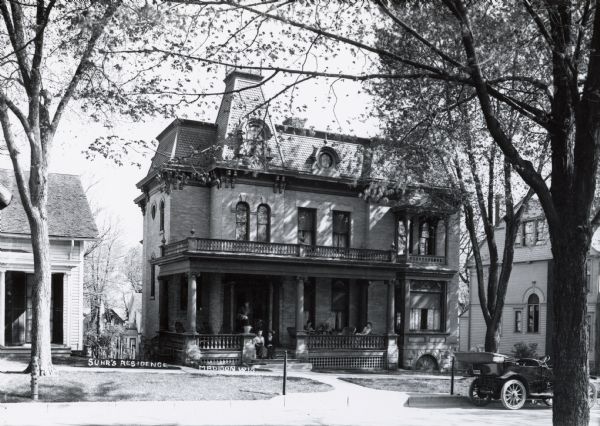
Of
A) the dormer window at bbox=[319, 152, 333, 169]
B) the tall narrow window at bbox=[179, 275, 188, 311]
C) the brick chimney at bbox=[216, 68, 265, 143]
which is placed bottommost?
the tall narrow window at bbox=[179, 275, 188, 311]

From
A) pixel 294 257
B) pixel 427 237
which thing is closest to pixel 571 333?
pixel 294 257

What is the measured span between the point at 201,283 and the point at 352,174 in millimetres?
8733

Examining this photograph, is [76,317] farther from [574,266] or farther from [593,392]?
[574,266]

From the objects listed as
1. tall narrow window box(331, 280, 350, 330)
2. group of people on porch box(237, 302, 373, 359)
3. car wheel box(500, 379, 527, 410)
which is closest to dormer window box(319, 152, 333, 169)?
tall narrow window box(331, 280, 350, 330)

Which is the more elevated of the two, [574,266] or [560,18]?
[560,18]

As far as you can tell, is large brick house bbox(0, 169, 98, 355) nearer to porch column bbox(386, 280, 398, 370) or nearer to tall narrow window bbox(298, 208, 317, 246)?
tall narrow window bbox(298, 208, 317, 246)

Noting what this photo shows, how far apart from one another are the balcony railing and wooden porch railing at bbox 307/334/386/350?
11.1ft

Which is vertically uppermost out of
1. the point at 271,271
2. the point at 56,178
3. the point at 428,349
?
the point at 56,178

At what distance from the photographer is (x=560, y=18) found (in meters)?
9.62

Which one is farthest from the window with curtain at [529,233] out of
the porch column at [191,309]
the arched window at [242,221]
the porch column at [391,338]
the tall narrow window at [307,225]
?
the porch column at [191,309]

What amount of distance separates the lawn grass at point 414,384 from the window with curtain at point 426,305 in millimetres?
8888

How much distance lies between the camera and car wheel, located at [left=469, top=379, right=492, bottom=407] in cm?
1698

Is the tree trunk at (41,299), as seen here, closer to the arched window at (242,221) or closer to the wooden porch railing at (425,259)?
the arched window at (242,221)

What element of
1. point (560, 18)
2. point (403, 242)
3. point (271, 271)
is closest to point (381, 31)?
point (560, 18)
